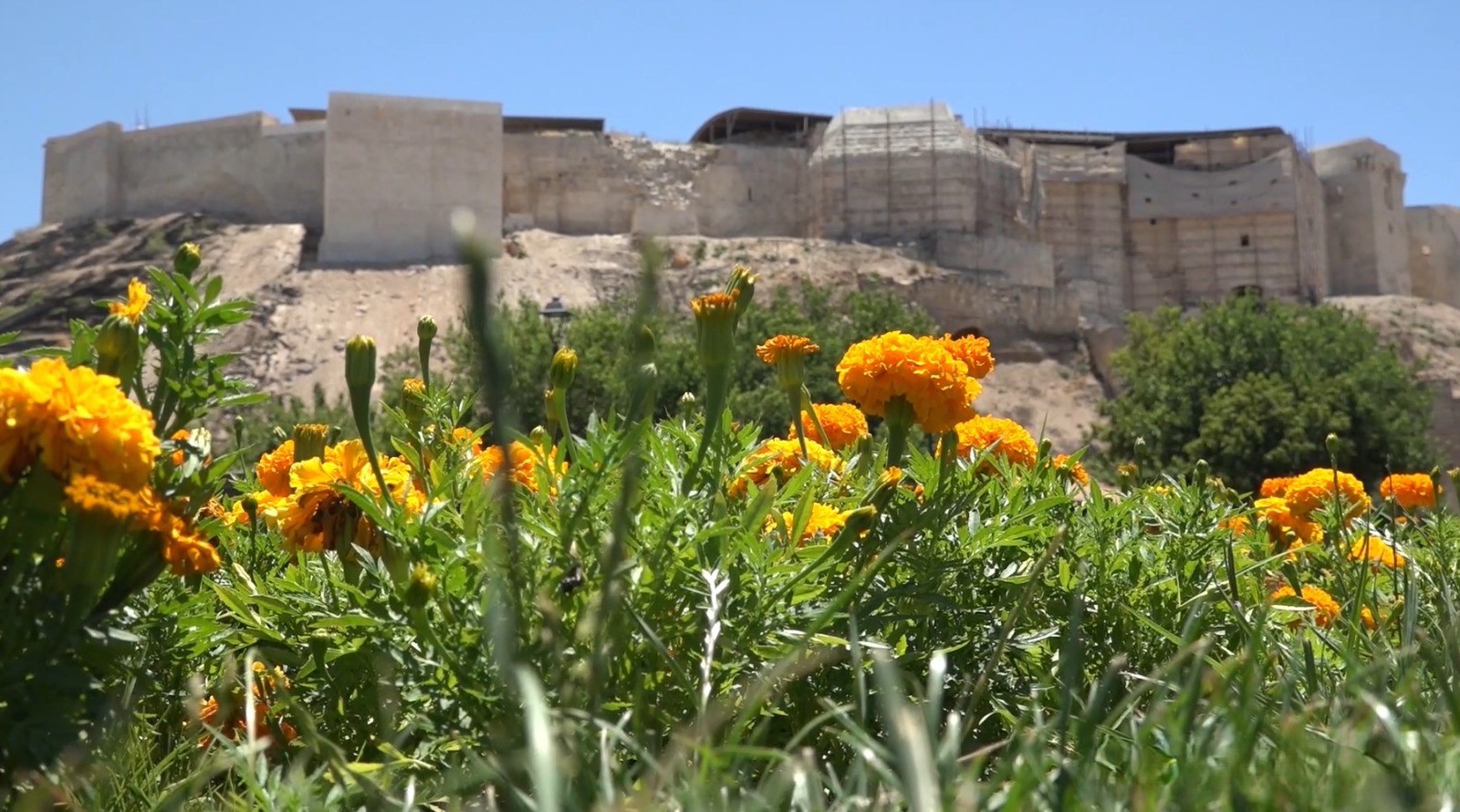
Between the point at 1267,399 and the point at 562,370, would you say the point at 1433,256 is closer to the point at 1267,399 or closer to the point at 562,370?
the point at 1267,399

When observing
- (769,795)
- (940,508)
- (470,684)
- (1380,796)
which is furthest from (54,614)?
(1380,796)

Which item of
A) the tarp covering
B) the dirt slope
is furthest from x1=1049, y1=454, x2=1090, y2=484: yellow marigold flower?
the tarp covering

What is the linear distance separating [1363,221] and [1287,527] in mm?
37765

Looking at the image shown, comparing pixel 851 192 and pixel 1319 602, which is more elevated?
pixel 851 192

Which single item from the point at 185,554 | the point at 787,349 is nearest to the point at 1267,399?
the point at 787,349

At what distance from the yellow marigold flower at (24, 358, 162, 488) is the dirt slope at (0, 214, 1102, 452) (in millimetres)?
24604

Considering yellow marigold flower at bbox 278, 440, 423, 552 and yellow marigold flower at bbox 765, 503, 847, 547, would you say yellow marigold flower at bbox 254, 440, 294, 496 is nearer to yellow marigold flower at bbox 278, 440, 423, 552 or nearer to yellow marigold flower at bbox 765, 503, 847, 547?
yellow marigold flower at bbox 278, 440, 423, 552

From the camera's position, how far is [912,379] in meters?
2.13

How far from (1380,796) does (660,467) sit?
1.08 metres

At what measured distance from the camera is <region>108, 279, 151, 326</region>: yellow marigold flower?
1812 millimetres

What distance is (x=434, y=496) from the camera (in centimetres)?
187

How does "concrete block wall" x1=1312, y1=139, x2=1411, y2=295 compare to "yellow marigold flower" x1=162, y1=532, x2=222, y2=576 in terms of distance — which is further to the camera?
"concrete block wall" x1=1312, y1=139, x2=1411, y2=295

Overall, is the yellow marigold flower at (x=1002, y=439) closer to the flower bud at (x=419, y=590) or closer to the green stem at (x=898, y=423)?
the green stem at (x=898, y=423)

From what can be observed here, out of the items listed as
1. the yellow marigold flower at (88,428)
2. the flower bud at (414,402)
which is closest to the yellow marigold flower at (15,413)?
the yellow marigold flower at (88,428)
